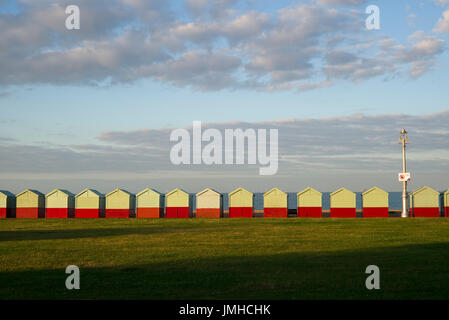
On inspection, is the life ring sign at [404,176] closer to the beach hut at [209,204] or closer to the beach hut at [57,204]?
the beach hut at [209,204]

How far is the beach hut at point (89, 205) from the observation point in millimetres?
55719

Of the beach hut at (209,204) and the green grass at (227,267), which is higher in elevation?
the beach hut at (209,204)

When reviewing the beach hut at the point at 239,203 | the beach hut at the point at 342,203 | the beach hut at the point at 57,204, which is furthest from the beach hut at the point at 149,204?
the beach hut at the point at 342,203

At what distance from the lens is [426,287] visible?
13469 mm

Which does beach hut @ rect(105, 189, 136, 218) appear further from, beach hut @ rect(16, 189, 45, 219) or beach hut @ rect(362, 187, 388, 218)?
beach hut @ rect(362, 187, 388, 218)

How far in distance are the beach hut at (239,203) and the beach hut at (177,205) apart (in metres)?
5.13

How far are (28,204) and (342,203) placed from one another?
123 ft

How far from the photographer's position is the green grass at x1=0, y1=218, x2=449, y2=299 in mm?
13100

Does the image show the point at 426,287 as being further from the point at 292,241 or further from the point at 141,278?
the point at 292,241

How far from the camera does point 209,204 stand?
Result: 54.6 metres

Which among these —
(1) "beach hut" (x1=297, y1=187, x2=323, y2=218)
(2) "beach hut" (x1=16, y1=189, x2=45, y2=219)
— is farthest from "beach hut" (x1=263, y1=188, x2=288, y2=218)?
(2) "beach hut" (x1=16, y1=189, x2=45, y2=219)

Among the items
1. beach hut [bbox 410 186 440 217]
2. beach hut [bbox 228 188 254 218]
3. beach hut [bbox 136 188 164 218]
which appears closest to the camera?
beach hut [bbox 410 186 440 217]

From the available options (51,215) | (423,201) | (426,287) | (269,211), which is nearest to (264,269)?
(426,287)

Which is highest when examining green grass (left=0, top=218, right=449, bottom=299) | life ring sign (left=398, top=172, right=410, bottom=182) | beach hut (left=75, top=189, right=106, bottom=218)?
life ring sign (left=398, top=172, right=410, bottom=182)
